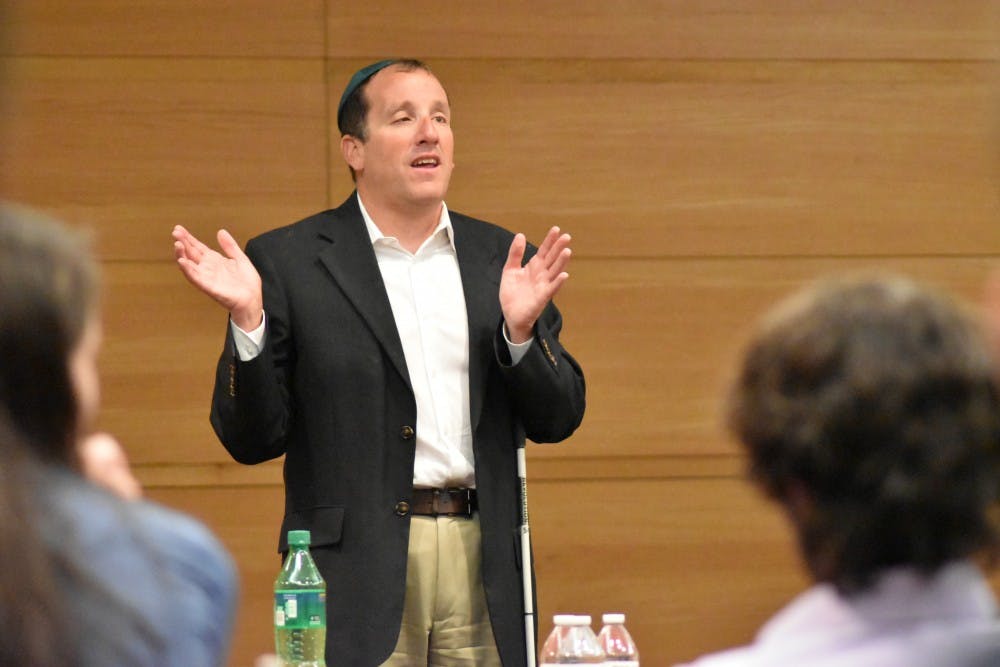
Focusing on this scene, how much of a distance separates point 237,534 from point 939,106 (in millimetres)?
2672

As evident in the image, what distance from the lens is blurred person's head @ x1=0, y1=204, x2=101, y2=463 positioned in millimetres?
1227

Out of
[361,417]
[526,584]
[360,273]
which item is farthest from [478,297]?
[526,584]

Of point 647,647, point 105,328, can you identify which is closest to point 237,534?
point 105,328

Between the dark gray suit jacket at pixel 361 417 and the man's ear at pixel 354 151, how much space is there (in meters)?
0.27

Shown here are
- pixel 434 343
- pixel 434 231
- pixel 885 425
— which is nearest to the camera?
pixel 885 425

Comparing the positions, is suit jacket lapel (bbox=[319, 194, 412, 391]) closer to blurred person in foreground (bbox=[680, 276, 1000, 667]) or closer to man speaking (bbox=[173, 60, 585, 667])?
man speaking (bbox=[173, 60, 585, 667])

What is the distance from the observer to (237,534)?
4590mm

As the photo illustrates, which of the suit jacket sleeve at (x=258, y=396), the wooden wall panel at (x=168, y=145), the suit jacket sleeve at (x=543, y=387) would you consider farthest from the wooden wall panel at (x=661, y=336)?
the suit jacket sleeve at (x=258, y=396)

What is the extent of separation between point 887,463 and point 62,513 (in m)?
0.68

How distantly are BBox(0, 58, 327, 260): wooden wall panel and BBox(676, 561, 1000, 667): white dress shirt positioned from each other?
3.56 meters

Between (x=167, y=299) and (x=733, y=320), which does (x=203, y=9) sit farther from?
(x=733, y=320)

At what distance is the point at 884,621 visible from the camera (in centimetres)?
119

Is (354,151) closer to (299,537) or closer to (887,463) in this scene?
(299,537)

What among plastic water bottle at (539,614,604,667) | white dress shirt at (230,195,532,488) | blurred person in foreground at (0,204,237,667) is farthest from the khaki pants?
blurred person in foreground at (0,204,237,667)
